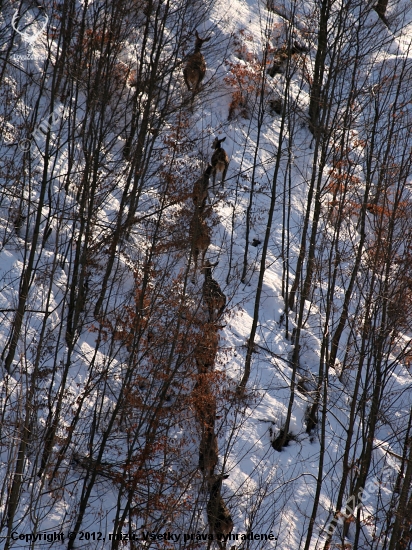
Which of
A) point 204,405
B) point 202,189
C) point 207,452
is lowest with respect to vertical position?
point 207,452

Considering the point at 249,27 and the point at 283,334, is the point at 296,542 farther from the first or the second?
the point at 249,27

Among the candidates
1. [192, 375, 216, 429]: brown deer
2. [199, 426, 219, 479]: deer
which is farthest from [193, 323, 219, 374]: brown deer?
[199, 426, 219, 479]: deer

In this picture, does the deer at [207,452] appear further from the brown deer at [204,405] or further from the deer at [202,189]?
the deer at [202,189]

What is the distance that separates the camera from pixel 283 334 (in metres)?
12.9

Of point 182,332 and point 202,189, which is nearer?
point 182,332

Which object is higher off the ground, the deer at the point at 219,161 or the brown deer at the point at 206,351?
the deer at the point at 219,161

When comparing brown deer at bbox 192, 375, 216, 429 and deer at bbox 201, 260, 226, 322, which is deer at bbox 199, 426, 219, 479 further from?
deer at bbox 201, 260, 226, 322

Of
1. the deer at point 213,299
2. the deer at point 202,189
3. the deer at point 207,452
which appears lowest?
the deer at point 207,452

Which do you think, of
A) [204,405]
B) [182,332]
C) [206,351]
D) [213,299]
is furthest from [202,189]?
[204,405]

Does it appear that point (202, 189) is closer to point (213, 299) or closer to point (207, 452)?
point (213, 299)

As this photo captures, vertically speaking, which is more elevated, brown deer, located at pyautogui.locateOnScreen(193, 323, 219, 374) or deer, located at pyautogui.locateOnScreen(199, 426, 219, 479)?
brown deer, located at pyautogui.locateOnScreen(193, 323, 219, 374)

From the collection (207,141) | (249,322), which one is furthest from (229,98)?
(249,322)

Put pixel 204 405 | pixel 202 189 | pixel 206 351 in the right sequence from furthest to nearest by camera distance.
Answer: pixel 206 351 → pixel 202 189 → pixel 204 405

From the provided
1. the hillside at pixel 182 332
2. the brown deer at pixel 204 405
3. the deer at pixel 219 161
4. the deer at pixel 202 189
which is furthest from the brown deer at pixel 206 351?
the deer at pixel 219 161
